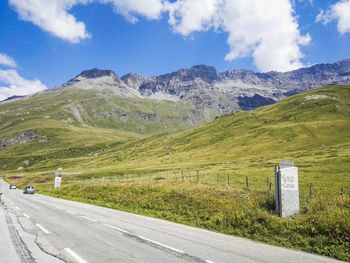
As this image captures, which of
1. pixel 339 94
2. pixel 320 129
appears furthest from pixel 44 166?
pixel 339 94

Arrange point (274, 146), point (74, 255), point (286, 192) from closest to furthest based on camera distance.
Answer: point (74, 255)
point (286, 192)
point (274, 146)

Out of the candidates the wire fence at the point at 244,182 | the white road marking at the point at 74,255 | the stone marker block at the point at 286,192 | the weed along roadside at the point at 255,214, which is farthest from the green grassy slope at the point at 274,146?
the white road marking at the point at 74,255

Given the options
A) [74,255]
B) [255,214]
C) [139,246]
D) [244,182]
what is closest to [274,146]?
[244,182]

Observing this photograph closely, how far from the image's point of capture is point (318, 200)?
1401 centimetres

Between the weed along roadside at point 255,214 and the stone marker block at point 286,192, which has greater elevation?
the stone marker block at point 286,192

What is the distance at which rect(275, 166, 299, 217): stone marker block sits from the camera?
13325 mm

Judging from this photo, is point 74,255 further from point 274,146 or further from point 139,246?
point 274,146

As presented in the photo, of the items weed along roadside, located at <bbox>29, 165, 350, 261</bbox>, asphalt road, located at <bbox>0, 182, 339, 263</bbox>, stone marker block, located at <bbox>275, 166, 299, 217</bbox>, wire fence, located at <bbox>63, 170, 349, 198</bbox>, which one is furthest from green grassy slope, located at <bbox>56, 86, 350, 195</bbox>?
asphalt road, located at <bbox>0, 182, 339, 263</bbox>

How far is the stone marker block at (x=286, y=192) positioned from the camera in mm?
13325

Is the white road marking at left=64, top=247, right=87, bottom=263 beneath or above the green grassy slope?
beneath

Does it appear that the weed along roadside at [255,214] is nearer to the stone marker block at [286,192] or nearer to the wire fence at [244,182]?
the stone marker block at [286,192]

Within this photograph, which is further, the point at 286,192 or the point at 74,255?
the point at 286,192

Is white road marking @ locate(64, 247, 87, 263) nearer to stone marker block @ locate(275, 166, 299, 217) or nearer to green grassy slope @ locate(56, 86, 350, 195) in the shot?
stone marker block @ locate(275, 166, 299, 217)

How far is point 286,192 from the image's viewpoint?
1355 cm
